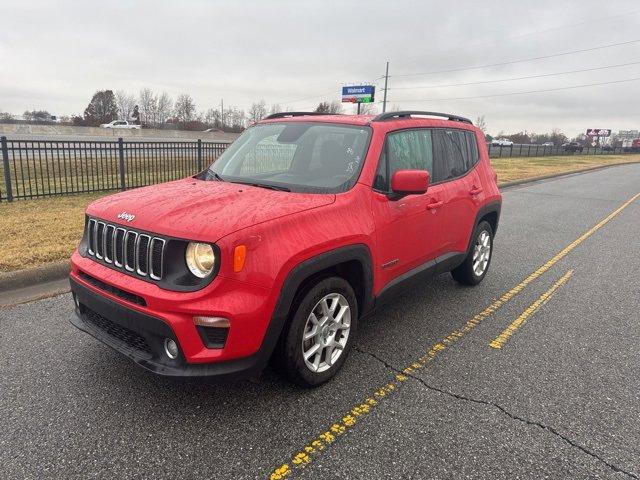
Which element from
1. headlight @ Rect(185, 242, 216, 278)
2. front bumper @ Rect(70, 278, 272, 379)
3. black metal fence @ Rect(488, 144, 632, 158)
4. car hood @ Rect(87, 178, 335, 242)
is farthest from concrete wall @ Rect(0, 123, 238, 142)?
headlight @ Rect(185, 242, 216, 278)

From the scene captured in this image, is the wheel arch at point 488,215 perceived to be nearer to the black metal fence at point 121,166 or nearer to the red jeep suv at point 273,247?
the red jeep suv at point 273,247

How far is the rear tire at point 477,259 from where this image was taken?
5250 millimetres

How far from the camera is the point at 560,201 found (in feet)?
44.5

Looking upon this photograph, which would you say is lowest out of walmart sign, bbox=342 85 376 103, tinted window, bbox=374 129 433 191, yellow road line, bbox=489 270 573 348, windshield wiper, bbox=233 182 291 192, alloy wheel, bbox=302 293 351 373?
yellow road line, bbox=489 270 573 348

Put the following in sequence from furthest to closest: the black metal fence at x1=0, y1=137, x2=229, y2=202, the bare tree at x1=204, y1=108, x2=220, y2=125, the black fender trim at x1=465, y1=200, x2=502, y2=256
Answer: the bare tree at x1=204, y1=108, x2=220, y2=125
the black metal fence at x1=0, y1=137, x2=229, y2=202
the black fender trim at x1=465, y1=200, x2=502, y2=256

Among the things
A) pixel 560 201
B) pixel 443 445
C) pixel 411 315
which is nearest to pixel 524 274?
pixel 411 315

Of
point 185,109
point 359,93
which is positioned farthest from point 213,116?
point 359,93

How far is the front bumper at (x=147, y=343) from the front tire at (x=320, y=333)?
220 mm

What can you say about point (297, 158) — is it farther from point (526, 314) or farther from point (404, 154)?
point (526, 314)

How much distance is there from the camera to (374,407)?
9.95 ft

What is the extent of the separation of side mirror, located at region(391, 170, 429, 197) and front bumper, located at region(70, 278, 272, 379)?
1488 millimetres

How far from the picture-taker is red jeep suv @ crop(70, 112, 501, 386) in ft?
8.55

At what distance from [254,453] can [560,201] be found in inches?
529

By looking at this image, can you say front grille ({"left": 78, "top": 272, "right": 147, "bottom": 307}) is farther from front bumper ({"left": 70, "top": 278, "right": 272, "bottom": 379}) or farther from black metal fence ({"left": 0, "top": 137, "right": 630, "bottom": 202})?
black metal fence ({"left": 0, "top": 137, "right": 630, "bottom": 202})
